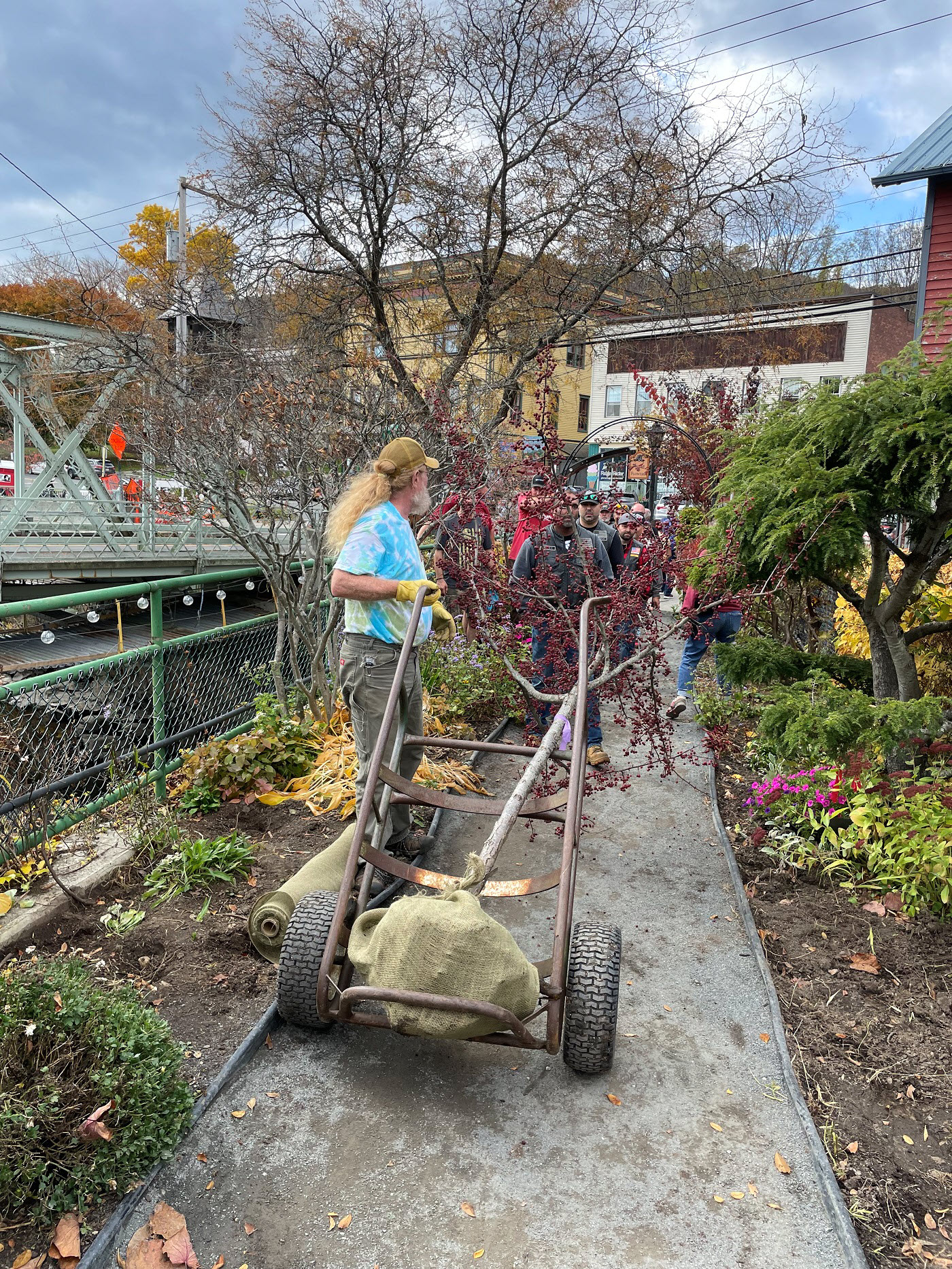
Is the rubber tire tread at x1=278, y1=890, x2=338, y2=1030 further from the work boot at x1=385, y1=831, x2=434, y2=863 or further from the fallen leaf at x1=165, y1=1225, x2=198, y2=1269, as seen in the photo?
the work boot at x1=385, y1=831, x2=434, y2=863

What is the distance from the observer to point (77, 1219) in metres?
1.99

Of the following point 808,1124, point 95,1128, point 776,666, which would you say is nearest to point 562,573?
point 776,666

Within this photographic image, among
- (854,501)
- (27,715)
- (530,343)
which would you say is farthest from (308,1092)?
(530,343)

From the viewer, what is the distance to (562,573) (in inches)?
207

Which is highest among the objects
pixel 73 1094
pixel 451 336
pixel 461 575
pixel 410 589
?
pixel 451 336

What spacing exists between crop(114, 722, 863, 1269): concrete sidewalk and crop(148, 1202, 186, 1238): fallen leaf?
1.4 inches

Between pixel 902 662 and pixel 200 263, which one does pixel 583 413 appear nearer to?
pixel 200 263

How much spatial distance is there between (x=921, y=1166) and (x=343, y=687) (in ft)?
8.78

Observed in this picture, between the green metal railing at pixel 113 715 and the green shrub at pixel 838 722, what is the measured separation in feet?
10.2

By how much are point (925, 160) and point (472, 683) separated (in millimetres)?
13061

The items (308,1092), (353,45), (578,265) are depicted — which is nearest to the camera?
(308,1092)

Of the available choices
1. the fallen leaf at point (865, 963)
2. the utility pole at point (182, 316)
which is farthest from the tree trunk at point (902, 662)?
the utility pole at point (182, 316)

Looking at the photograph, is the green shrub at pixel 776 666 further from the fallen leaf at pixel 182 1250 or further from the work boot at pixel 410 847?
the fallen leaf at pixel 182 1250

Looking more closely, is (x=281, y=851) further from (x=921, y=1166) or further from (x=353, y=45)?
(x=353, y=45)
